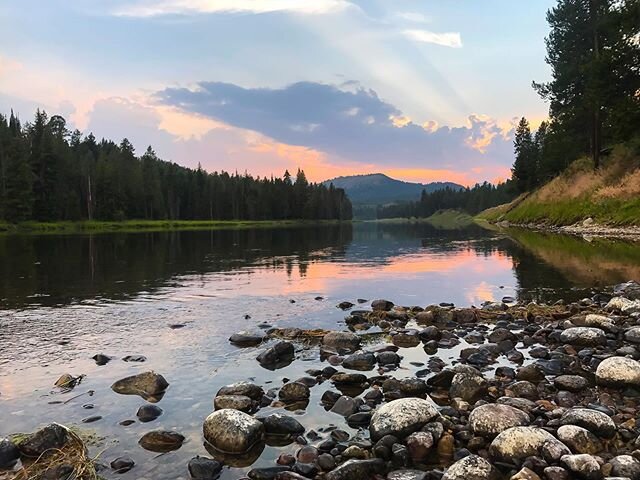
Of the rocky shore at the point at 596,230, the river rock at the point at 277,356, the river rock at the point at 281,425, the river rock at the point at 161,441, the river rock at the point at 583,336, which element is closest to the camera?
the river rock at the point at 161,441

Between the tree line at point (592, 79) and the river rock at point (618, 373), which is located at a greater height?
the tree line at point (592, 79)

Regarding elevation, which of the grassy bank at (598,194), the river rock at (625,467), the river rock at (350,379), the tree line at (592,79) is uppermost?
the tree line at (592,79)

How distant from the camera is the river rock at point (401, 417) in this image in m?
8.20

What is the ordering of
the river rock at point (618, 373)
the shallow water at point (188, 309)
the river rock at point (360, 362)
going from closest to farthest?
the shallow water at point (188, 309) < the river rock at point (618, 373) < the river rock at point (360, 362)

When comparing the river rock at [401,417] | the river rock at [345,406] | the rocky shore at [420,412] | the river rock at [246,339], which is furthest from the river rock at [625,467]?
the river rock at [246,339]

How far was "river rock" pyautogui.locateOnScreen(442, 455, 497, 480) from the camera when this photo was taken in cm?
671

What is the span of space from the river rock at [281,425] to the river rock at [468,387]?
337cm

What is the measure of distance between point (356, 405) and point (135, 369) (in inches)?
235

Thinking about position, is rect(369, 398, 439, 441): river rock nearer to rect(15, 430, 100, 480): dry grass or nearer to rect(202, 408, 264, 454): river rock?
rect(202, 408, 264, 454): river rock

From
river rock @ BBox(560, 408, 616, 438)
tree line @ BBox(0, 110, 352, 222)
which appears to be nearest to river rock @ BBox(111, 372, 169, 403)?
river rock @ BBox(560, 408, 616, 438)

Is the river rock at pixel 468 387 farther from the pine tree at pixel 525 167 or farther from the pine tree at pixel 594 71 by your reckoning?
the pine tree at pixel 525 167

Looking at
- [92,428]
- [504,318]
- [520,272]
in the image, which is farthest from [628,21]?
[92,428]

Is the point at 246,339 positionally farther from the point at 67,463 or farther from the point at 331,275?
the point at 331,275

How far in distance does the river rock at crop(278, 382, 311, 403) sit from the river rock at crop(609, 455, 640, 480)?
551 cm
